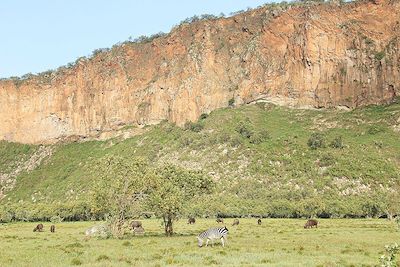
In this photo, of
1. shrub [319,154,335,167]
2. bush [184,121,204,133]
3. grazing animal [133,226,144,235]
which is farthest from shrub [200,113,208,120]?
grazing animal [133,226,144,235]

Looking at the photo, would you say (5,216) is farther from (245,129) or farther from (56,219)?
(245,129)

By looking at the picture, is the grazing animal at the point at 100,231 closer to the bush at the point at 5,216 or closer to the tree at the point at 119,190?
the tree at the point at 119,190

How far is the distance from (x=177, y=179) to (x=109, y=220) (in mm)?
6785

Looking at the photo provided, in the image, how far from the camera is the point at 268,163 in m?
111

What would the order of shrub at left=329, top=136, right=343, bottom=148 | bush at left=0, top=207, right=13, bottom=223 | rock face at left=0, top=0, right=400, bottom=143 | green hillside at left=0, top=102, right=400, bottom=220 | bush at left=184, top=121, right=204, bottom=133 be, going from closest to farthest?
green hillside at left=0, top=102, right=400, bottom=220 → bush at left=0, top=207, right=13, bottom=223 → shrub at left=329, top=136, right=343, bottom=148 → bush at left=184, top=121, right=204, bottom=133 → rock face at left=0, top=0, right=400, bottom=143

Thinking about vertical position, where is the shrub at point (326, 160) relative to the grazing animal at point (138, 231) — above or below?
above

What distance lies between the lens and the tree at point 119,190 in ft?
152

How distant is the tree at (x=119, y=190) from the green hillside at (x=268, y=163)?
46.5 metres

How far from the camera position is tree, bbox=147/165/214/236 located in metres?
45.5

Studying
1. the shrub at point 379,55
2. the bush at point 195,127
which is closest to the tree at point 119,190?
the bush at point 195,127

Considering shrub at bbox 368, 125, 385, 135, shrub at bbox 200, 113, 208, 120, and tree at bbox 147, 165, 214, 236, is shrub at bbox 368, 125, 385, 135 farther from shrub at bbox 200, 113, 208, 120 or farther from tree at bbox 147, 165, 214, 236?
tree at bbox 147, 165, 214, 236

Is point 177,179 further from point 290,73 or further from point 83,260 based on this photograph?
point 290,73

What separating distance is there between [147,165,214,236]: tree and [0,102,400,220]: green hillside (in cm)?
4137

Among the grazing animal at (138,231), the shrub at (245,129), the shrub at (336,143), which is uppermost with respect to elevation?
the shrub at (245,129)
